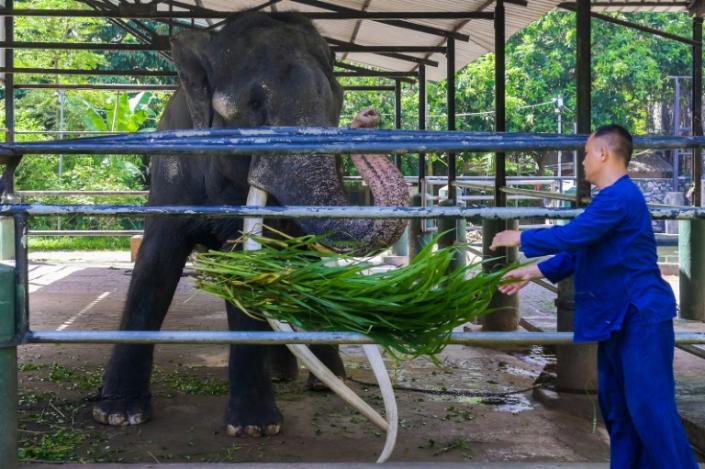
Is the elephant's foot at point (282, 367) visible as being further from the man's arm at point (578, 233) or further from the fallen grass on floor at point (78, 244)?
the fallen grass on floor at point (78, 244)

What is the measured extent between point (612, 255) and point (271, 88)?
275 cm

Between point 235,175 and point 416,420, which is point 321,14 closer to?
point 235,175

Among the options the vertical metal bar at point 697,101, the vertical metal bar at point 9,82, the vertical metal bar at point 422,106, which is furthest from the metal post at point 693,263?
the vertical metal bar at point 9,82

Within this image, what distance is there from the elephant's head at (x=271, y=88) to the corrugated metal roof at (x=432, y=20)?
243 centimetres

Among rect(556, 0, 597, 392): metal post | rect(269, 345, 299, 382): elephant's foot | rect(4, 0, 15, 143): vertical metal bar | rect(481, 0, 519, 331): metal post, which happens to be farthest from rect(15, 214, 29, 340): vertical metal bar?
rect(4, 0, 15, 143): vertical metal bar

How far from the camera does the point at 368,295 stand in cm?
302

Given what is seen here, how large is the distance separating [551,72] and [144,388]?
74.0ft

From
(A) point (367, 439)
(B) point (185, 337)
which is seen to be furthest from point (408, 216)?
(A) point (367, 439)

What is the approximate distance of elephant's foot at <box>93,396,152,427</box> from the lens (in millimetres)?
5309

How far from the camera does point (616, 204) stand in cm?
296

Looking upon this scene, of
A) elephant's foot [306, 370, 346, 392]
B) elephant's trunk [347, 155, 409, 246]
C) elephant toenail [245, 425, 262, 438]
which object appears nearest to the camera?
elephant's trunk [347, 155, 409, 246]

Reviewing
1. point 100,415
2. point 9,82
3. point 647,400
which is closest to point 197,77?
point 100,415

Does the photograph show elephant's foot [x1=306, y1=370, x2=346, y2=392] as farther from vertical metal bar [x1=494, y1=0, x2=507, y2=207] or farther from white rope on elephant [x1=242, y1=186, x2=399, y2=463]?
vertical metal bar [x1=494, y1=0, x2=507, y2=207]

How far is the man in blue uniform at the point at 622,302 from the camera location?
9.60ft
